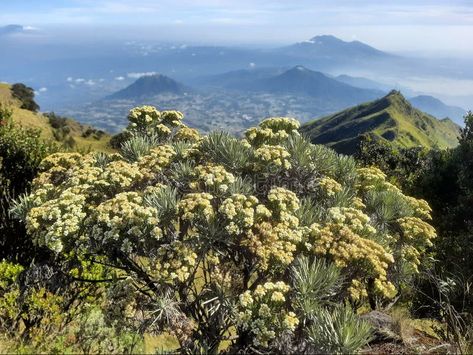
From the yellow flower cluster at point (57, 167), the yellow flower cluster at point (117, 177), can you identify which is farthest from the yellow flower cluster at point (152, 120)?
the yellow flower cluster at point (117, 177)

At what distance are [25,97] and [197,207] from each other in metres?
114

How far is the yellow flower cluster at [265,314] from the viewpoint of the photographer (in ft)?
24.2

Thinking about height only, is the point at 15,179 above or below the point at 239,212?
below

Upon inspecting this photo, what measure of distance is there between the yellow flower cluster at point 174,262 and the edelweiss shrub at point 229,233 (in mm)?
27

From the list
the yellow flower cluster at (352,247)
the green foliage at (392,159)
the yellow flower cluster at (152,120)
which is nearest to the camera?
the yellow flower cluster at (352,247)

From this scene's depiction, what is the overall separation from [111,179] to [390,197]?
7.27 metres

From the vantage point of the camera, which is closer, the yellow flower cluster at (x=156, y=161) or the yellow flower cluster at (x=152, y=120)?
the yellow flower cluster at (x=156, y=161)

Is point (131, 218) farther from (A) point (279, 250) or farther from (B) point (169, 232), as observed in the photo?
(A) point (279, 250)

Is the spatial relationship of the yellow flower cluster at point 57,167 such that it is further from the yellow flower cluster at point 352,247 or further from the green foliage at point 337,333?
the green foliage at point 337,333

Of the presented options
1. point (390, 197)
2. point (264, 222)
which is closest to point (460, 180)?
point (390, 197)

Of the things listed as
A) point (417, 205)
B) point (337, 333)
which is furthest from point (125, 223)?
point (417, 205)

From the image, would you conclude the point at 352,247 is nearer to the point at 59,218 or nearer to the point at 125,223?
the point at 125,223

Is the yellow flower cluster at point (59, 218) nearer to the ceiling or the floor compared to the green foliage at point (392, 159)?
nearer to the ceiling

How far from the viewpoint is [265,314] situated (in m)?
7.44
